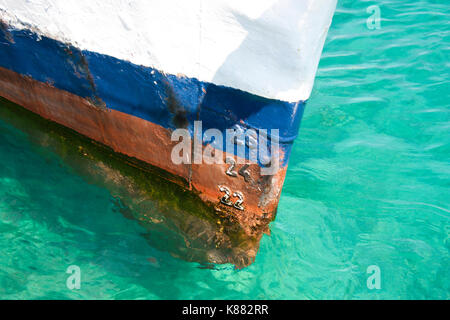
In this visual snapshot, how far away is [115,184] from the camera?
340cm

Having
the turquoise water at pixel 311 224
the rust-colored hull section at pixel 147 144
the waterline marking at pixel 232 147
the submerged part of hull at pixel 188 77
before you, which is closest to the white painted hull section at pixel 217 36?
the submerged part of hull at pixel 188 77

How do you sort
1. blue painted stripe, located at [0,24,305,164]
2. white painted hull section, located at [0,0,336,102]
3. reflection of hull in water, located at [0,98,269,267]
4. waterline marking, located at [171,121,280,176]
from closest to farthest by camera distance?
white painted hull section, located at [0,0,336,102] → blue painted stripe, located at [0,24,305,164] → waterline marking, located at [171,121,280,176] → reflection of hull in water, located at [0,98,269,267]

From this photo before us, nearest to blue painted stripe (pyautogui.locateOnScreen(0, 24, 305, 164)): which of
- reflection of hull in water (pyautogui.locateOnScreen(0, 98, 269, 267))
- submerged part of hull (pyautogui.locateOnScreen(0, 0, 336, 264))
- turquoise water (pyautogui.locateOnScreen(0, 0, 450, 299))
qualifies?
submerged part of hull (pyautogui.locateOnScreen(0, 0, 336, 264))

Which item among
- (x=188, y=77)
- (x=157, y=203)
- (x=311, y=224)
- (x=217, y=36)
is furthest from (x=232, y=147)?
(x=311, y=224)

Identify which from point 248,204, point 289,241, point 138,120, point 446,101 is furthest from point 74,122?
point 446,101

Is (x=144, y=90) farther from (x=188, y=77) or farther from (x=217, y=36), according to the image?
(x=217, y=36)

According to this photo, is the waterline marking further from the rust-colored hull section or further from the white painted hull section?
the white painted hull section

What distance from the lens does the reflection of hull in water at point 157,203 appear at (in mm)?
2912

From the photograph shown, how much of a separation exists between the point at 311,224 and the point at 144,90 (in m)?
1.92

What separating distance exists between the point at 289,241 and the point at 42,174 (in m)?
2.48

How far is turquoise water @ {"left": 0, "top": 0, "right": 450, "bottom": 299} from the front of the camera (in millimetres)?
2789

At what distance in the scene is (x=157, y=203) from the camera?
321 centimetres

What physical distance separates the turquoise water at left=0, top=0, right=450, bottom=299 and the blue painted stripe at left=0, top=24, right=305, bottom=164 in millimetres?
939

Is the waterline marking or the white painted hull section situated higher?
the white painted hull section
